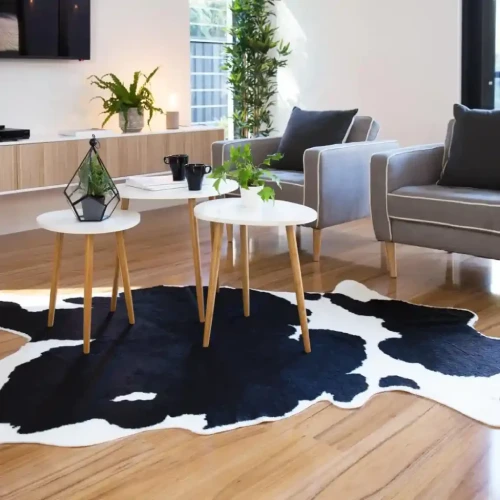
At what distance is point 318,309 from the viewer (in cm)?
316

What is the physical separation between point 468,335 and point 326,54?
3.76m

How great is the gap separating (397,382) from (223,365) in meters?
0.58

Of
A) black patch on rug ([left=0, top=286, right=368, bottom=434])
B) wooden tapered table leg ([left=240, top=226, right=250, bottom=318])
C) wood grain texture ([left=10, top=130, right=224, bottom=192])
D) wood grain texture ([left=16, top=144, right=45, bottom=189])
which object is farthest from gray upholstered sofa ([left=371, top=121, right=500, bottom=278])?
wood grain texture ([left=16, top=144, right=45, bottom=189])

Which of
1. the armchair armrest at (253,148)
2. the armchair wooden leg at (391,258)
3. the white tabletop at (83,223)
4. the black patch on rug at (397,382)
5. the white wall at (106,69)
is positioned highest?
the white wall at (106,69)

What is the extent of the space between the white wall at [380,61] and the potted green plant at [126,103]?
1589mm

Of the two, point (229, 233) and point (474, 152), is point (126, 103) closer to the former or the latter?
point (229, 233)

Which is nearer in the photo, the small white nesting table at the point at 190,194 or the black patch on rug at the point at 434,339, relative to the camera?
the black patch on rug at the point at 434,339

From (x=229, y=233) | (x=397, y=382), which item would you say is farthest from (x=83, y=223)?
(x=229, y=233)

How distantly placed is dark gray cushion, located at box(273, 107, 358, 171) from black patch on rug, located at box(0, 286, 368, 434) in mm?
1442

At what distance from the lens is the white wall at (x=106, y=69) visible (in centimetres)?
479

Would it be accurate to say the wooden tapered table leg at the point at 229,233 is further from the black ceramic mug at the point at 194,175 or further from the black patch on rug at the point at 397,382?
the black patch on rug at the point at 397,382

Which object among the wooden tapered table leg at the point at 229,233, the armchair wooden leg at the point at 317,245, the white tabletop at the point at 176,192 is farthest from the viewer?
the wooden tapered table leg at the point at 229,233

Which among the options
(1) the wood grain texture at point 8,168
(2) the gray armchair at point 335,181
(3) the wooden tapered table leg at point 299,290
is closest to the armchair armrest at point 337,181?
(2) the gray armchair at point 335,181

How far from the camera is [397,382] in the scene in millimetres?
2414
